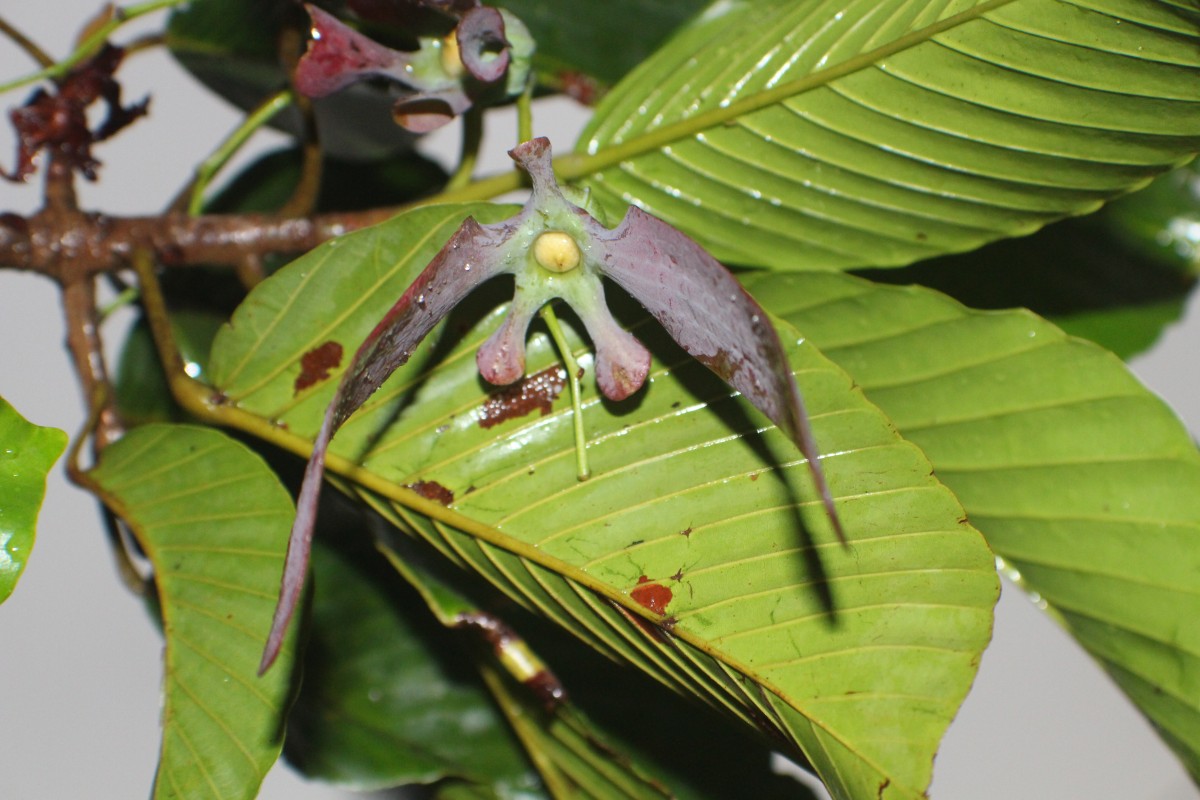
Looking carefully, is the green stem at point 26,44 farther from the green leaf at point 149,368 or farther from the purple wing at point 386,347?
the purple wing at point 386,347

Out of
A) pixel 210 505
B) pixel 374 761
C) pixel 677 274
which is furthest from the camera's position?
pixel 374 761

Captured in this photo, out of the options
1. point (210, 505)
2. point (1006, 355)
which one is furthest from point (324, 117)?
point (1006, 355)

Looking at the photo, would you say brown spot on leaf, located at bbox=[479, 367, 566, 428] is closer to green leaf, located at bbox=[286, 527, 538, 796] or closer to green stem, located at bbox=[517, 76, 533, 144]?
green stem, located at bbox=[517, 76, 533, 144]

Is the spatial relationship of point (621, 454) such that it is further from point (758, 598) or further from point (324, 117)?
point (324, 117)

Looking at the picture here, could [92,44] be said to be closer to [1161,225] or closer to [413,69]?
[413,69]

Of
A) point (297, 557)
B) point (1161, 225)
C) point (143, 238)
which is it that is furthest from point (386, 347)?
point (1161, 225)
